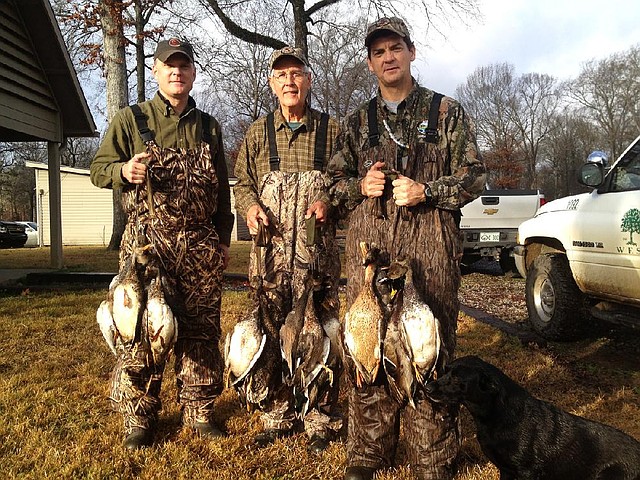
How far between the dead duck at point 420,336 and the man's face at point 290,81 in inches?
67.7

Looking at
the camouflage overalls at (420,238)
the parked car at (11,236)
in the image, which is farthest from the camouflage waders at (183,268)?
the parked car at (11,236)

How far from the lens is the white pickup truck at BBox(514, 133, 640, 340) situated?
17.4 feet

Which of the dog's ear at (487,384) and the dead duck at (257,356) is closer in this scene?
the dog's ear at (487,384)

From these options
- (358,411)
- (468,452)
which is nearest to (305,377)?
(358,411)

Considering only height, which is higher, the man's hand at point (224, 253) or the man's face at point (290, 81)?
the man's face at point (290, 81)

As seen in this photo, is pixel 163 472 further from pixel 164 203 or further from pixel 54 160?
pixel 54 160

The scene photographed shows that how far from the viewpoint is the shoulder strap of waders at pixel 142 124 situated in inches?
145

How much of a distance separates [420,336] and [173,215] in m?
1.93

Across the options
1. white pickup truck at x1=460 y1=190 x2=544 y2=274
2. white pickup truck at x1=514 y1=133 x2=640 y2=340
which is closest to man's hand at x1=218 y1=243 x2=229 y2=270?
white pickup truck at x1=514 y1=133 x2=640 y2=340

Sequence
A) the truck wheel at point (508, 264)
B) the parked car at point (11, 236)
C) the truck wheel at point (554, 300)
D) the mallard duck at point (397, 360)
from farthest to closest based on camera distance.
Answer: the parked car at point (11, 236) < the truck wheel at point (508, 264) < the truck wheel at point (554, 300) < the mallard duck at point (397, 360)

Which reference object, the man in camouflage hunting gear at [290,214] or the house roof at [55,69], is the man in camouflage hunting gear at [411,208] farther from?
the house roof at [55,69]

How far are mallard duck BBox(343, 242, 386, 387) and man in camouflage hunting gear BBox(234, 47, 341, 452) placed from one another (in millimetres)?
677

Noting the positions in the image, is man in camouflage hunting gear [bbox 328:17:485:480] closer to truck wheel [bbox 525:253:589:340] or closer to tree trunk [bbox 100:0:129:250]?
truck wheel [bbox 525:253:589:340]

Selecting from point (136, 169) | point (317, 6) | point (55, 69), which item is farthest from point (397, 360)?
point (317, 6)
